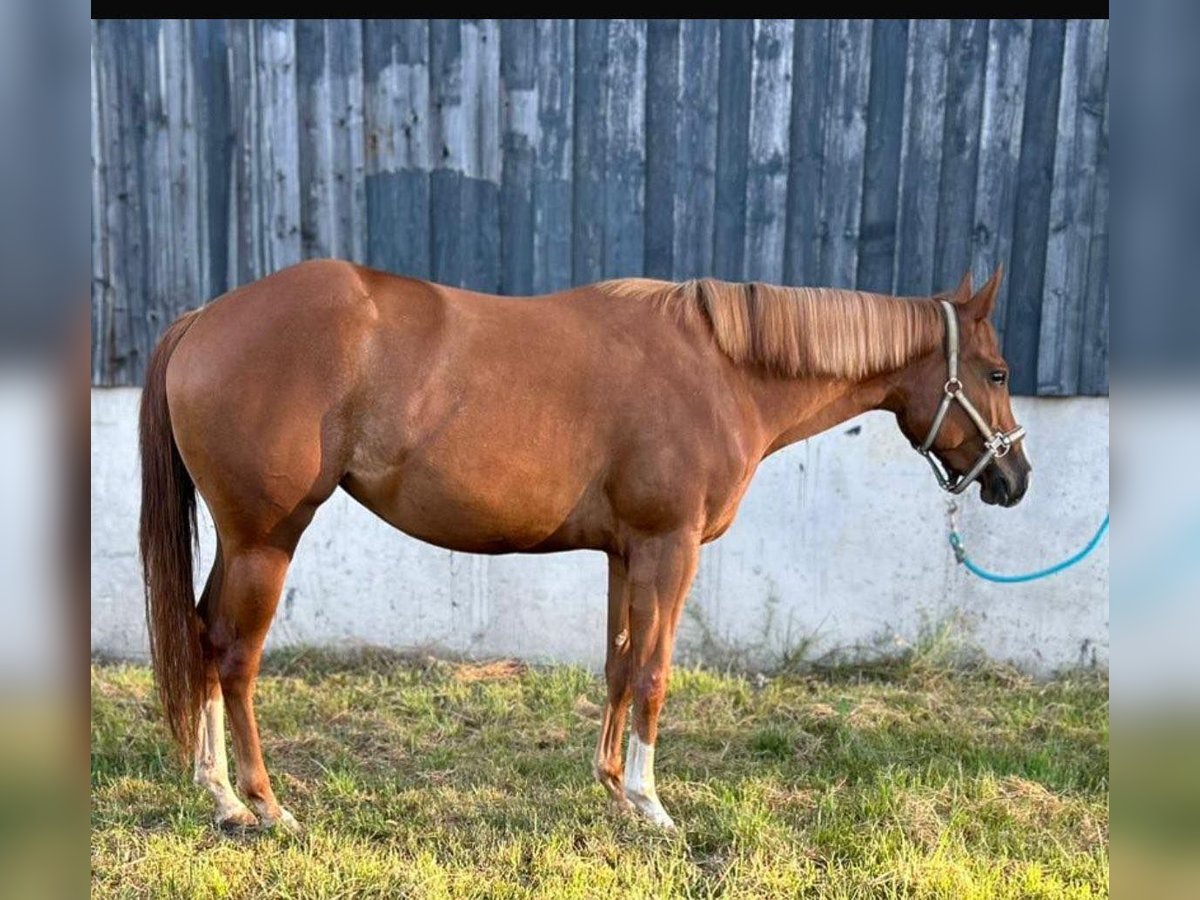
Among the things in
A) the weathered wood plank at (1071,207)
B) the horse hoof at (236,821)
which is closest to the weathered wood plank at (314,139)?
the horse hoof at (236,821)

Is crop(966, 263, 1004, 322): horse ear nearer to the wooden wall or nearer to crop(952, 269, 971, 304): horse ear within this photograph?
crop(952, 269, 971, 304): horse ear

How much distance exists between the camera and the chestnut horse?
3.13 m

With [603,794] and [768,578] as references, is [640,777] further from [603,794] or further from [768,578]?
[768,578]

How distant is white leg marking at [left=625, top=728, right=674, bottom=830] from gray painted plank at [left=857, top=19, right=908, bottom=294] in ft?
→ 9.87

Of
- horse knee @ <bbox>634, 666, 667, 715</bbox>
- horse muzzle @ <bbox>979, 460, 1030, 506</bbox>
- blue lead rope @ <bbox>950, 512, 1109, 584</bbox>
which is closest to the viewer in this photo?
horse knee @ <bbox>634, 666, 667, 715</bbox>

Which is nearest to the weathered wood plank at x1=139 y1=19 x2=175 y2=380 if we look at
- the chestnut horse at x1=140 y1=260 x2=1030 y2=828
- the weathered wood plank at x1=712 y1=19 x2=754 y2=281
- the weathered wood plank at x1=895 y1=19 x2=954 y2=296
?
the chestnut horse at x1=140 y1=260 x2=1030 y2=828

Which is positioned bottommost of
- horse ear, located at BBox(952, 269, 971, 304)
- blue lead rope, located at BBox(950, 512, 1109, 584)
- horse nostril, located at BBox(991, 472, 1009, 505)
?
blue lead rope, located at BBox(950, 512, 1109, 584)

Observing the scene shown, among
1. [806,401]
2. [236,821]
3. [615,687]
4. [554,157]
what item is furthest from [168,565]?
[554,157]

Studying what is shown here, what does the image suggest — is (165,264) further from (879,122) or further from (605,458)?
(879,122)

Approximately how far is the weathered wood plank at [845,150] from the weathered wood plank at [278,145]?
9.78 feet

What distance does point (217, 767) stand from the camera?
3.34 metres

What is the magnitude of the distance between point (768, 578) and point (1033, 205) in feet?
8.39

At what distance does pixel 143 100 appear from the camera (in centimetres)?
531

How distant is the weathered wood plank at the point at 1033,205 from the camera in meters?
5.18
